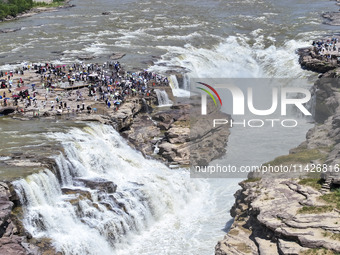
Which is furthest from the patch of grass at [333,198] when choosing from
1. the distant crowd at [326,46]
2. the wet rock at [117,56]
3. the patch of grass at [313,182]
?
the wet rock at [117,56]

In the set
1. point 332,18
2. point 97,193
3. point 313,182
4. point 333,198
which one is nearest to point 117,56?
point 97,193

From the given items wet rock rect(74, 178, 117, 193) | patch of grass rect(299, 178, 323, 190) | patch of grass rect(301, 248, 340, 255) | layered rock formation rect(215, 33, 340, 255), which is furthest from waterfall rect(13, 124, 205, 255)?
patch of grass rect(301, 248, 340, 255)

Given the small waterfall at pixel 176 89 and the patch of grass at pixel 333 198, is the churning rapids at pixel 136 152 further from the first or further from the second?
the patch of grass at pixel 333 198

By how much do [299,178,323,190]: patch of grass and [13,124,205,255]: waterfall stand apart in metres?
12.6

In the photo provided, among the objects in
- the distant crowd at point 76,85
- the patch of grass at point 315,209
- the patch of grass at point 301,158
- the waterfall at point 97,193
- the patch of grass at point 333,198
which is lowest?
the waterfall at point 97,193

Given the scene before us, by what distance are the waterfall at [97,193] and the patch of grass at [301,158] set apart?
877 centimetres

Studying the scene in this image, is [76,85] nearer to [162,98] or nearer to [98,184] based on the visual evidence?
[162,98]

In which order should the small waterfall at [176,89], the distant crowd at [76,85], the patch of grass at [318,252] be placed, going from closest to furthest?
the patch of grass at [318,252] → the distant crowd at [76,85] → the small waterfall at [176,89]

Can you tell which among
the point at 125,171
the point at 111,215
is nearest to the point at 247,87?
the point at 125,171

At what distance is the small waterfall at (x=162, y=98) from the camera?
66.9 metres

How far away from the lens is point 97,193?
4153 cm

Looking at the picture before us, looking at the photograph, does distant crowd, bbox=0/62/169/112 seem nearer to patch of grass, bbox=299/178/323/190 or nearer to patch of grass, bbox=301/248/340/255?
patch of grass, bbox=299/178/323/190

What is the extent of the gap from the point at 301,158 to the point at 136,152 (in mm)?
15740

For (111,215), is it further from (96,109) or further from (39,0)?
(39,0)
